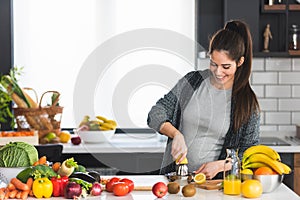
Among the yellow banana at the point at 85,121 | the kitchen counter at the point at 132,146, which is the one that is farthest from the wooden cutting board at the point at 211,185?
the yellow banana at the point at 85,121

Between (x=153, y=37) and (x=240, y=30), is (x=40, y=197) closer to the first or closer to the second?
(x=240, y=30)

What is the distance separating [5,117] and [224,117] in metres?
2.34

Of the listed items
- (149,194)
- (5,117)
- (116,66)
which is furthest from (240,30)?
(5,117)

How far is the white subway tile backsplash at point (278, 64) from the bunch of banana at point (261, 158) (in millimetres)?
2198

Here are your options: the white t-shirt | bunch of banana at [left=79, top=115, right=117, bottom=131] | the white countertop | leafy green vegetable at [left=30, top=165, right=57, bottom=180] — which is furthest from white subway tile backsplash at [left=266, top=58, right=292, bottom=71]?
leafy green vegetable at [left=30, top=165, right=57, bottom=180]

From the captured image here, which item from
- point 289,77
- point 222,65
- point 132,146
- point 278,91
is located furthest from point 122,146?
point 222,65

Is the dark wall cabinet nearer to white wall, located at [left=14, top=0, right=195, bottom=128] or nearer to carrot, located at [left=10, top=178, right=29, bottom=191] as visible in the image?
white wall, located at [left=14, top=0, right=195, bottom=128]

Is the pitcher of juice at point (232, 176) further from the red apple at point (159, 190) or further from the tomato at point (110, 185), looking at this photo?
the tomato at point (110, 185)

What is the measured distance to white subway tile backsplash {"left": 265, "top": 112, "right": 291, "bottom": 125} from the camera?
5.21 metres

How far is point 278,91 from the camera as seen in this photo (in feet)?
17.0

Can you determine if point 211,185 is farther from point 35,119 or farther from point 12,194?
point 35,119

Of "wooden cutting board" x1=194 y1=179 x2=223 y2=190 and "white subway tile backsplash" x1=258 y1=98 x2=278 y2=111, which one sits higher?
"white subway tile backsplash" x1=258 y1=98 x2=278 y2=111

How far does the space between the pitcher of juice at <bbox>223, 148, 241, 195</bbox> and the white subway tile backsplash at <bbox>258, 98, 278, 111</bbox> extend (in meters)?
2.29

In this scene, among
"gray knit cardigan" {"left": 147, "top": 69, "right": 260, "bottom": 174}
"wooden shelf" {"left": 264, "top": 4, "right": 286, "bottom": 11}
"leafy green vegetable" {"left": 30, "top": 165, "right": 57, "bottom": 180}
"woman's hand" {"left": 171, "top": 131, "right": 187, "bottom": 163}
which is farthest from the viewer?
"wooden shelf" {"left": 264, "top": 4, "right": 286, "bottom": 11}
